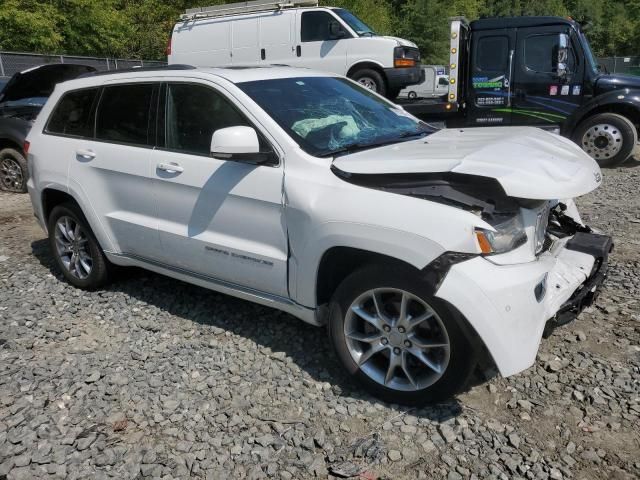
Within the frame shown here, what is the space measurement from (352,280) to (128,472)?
4.70 ft

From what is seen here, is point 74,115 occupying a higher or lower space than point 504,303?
higher

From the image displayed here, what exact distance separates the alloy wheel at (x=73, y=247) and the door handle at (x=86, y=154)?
588 millimetres

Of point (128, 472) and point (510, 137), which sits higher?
point (510, 137)

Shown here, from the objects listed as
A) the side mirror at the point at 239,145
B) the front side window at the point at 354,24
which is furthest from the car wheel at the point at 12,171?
the front side window at the point at 354,24

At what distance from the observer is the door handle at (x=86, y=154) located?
4.29 m

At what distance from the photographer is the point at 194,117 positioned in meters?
3.79

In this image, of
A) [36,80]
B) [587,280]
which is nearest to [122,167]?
[587,280]

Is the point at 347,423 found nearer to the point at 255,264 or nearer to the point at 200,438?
the point at 200,438

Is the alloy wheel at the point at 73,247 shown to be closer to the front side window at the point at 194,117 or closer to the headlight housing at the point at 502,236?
the front side window at the point at 194,117

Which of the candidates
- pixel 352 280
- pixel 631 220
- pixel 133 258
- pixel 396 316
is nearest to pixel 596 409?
pixel 396 316

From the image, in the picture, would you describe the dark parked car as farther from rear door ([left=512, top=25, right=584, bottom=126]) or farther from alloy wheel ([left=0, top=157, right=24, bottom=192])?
rear door ([left=512, top=25, right=584, bottom=126])

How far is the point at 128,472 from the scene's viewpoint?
8.86 ft

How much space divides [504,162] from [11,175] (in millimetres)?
7839

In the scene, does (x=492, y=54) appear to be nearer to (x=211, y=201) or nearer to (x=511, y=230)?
(x=211, y=201)
